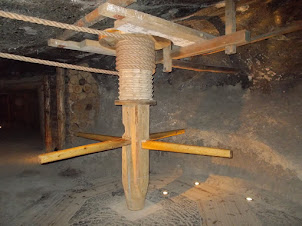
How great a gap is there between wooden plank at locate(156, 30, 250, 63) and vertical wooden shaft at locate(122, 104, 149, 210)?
851 mm

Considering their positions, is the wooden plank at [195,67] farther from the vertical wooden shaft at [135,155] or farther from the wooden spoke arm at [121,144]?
the wooden spoke arm at [121,144]

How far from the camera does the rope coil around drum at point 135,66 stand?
2443 millimetres

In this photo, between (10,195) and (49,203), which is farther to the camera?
(10,195)

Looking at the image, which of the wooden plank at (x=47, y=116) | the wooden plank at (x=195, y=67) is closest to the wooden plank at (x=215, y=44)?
the wooden plank at (x=195, y=67)

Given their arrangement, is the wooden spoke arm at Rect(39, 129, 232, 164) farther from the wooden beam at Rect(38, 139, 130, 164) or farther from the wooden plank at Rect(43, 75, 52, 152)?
the wooden plank at Rect(43, 75, 52, 152)

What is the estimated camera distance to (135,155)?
267 cm

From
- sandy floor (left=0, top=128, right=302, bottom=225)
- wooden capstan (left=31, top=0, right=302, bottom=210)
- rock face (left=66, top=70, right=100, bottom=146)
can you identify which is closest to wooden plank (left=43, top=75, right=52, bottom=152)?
rock face (left=66, top=70, right=100, bottom=146)

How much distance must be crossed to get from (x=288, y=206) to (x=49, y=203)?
356 centimetres

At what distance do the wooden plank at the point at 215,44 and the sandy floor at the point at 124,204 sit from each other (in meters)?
2.14

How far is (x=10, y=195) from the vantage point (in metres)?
3.39

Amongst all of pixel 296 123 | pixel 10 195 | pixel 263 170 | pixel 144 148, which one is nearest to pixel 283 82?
pixel 296 123

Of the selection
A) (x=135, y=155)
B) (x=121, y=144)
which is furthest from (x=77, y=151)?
(x=135, y=155)

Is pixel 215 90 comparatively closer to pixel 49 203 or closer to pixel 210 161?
pixel 210 161

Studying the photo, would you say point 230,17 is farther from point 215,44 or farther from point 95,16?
point 95,16
